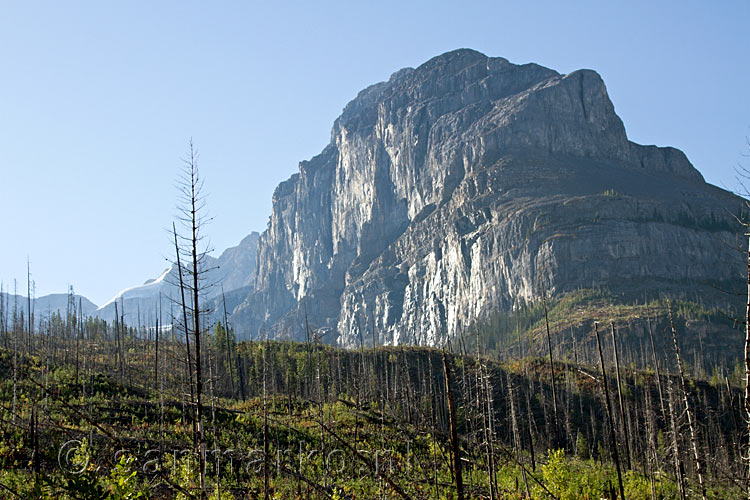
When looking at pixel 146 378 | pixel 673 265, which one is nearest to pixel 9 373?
pixel 146 378

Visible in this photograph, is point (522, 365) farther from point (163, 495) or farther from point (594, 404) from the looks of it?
point (163, 495)

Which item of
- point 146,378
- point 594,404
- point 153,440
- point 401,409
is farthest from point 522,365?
point 153,440

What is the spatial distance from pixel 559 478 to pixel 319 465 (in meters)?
17.6

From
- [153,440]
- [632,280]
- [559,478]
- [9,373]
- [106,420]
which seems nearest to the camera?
[559,478]

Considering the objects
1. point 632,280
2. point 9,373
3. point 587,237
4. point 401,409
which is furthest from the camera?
point 587,237

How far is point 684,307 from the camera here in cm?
15212

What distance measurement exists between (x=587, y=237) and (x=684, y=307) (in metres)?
47.2

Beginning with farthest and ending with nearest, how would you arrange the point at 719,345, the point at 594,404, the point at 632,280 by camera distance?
the point at 632,280 → the point at 719,345 → the point at 594,404

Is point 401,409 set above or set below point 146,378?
below

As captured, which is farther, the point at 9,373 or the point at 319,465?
the point at 9,373

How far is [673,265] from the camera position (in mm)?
189125

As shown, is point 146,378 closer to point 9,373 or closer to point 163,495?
point 9,373

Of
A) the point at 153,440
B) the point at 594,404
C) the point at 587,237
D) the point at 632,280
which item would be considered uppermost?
the point at 587,237

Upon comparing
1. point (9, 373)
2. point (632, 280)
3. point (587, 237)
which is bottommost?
point (9, 373)
